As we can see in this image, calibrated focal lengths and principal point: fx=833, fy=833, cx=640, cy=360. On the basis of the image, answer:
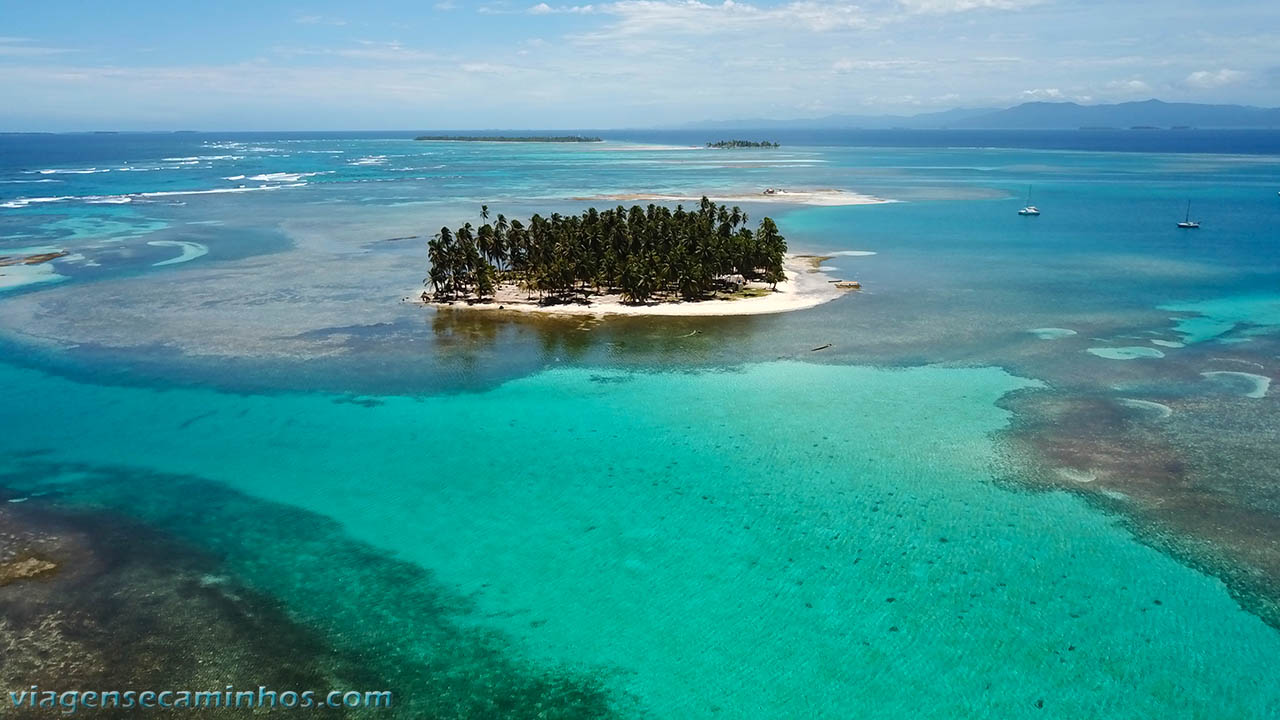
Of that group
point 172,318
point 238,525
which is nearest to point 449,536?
point 238,525

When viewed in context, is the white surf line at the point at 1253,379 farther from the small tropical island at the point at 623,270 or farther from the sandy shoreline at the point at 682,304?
the small tropical island at the point at 623,270

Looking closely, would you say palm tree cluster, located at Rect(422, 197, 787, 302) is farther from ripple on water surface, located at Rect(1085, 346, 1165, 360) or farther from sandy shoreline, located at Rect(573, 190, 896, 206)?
sandy shoreline, located at Rect(573, 190, 896, 206)

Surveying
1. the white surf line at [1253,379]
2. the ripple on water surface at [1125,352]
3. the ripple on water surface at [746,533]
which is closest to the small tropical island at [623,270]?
the ripple on water surface at [746,533]

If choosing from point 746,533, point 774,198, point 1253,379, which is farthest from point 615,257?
point 774,198

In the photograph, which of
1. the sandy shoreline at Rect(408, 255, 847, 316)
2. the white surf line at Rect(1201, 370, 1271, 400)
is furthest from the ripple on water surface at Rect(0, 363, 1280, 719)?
the sandy shoreline at Rect(408, 255, 847, 316)

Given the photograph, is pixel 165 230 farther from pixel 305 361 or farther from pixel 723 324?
pixel 723 324

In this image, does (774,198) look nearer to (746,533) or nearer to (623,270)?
(623,270)
